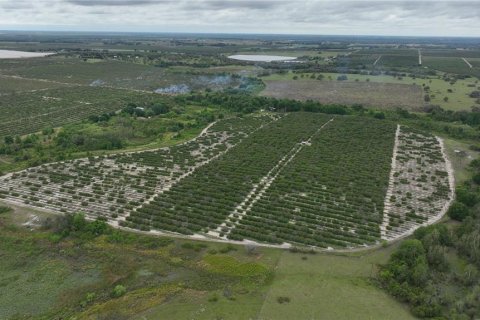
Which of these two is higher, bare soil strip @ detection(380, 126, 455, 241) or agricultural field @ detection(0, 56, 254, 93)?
agricultural field @ detection(0, 56, 254, 93)

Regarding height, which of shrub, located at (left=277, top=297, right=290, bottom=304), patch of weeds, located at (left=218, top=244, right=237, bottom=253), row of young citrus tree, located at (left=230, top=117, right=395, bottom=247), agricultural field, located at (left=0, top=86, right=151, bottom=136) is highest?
agricultural field, located at (left=0, top=86, right=151, bottom=136)

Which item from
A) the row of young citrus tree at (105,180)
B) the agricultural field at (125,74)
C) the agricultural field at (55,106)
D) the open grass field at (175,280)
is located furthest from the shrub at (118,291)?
the agricultural field at (125,74)

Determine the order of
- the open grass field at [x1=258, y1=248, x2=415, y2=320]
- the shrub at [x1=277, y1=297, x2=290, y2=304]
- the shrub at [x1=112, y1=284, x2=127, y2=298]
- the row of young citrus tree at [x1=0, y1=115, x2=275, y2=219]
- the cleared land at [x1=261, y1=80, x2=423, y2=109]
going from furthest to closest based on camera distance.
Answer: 1. the cleared land at [x1=261, y1=80, x2=423, y2=109]
2. the row of young citrus tree at [x1=0, y1=115, x2=275, y2=219]
3. the shrub at [x1=112, y1=284, x2=127, y2=298]
4. the shrub at [x1=277, y1=297, x2=290, y2=304]
5. the open grass field at [x1=258, y1=248, x2=415, y2=320]

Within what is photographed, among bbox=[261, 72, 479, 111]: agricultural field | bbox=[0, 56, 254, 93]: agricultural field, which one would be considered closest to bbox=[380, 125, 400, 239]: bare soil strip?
bbox=[261, 72, 479, 111]: agricultural field

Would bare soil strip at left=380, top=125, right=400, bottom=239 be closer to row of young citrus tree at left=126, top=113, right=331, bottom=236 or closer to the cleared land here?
row of young citrus tree at left=126, top=113, right=331, bottom=236

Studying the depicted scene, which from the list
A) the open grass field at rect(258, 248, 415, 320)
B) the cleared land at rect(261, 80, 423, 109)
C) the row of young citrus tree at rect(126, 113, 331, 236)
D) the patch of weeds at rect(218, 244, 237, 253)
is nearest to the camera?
the open grass field at rect(258, 248, 415, 320)
